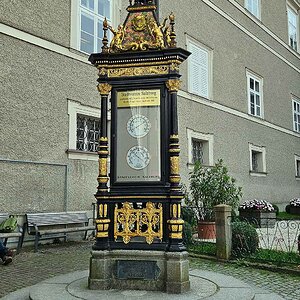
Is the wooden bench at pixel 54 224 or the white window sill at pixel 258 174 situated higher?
the white window sill at pixel 258 174

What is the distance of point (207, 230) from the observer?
1101 centimetres

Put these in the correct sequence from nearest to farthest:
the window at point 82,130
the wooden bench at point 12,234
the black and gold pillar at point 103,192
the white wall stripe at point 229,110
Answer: the black and gold pillar at point 103,192 < the wooden bench at point 12,234 < the window at point 82,130 < the white wall stripe at point 229,110

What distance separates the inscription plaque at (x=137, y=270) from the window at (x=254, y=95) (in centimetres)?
1553

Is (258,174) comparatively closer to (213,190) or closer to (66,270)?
(213,190)

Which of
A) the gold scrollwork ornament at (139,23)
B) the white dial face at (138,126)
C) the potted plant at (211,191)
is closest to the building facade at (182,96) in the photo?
the potted plant at (211,191)

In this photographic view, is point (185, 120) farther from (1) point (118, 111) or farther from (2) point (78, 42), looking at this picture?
(1) point (118, 111)

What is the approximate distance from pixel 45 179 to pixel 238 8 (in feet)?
44.3

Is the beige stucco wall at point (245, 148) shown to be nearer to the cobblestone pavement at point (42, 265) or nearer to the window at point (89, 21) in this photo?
the window at point (89, 21)

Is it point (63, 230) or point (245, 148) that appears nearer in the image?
point (63, 230)

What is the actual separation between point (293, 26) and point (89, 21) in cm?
1838

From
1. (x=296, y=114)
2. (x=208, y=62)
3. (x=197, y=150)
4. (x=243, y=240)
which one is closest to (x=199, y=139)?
(x=197, y=150)

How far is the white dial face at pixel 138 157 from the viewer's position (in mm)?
5789

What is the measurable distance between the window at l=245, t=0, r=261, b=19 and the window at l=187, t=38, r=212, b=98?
5.53 meters

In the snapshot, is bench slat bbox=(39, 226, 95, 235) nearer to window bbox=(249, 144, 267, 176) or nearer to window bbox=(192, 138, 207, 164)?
window bbox=(192, 138, 207, 164)
